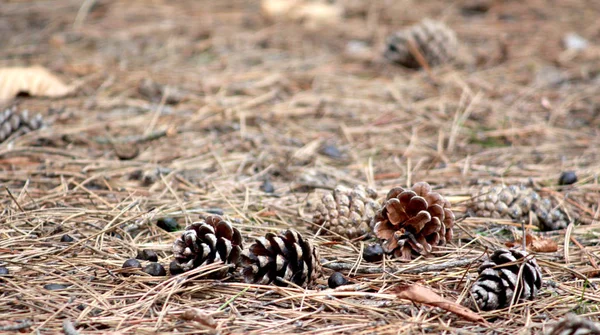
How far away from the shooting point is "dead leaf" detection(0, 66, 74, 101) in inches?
132

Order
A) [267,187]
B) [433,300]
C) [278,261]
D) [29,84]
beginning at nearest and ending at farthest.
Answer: [433,300]
[278,261]
[267,187]
[29,84]

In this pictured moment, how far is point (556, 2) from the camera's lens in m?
5.28

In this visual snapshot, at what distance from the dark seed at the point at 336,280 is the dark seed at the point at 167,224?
0.66 meters

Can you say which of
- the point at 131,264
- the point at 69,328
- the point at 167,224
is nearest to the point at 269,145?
the point at 167,224

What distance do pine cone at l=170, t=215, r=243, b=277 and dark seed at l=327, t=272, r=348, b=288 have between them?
289 millimetres

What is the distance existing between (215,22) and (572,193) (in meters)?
3.17

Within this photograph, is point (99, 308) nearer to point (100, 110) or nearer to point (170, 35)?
point (100, 110)

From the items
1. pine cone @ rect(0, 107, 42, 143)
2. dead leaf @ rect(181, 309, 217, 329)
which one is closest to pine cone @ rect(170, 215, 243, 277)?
dead leaf @ rect(181, 309, 217, 329)

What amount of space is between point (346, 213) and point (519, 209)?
692 millimetres

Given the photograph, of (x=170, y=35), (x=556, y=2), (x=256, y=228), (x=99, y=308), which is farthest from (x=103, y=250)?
(x=556, y=2)

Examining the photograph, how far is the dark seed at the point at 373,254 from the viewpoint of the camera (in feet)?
6.54

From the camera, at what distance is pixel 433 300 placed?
1.67 m

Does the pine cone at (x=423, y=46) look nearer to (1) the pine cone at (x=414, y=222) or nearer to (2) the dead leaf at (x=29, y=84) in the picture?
(2) the dead leaf at (x=29, y=84)

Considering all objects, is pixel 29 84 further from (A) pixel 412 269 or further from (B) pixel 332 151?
(A) pixel 412 269
